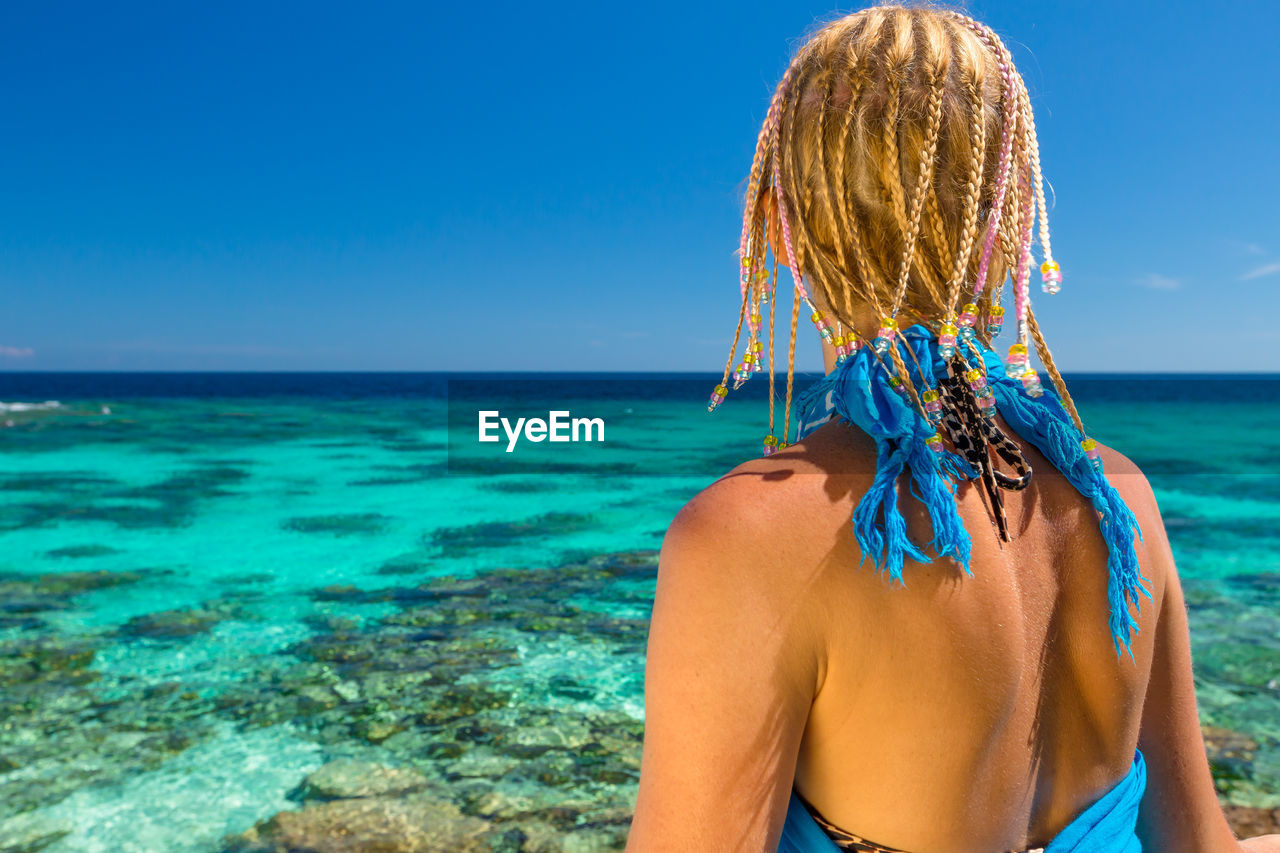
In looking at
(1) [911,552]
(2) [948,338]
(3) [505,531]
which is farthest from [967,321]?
(3) [505,531]

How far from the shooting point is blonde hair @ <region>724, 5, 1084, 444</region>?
95 cm

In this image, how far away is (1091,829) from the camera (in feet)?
3.33

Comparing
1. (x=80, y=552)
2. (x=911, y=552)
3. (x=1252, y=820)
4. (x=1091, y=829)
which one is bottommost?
(x=80, y=552)

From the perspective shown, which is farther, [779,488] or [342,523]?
[342,523]

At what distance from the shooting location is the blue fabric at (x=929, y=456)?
2.72 ft

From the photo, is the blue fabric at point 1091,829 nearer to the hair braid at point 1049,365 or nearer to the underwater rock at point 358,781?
the hair braid at point 1049,365

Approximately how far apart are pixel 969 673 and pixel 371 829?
9.57 ft

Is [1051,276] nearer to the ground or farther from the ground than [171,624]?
farther from the ground

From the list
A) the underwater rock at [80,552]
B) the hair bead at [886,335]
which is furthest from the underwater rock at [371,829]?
the underwater rock at [80,552]

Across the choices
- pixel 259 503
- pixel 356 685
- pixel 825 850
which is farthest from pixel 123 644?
pixel 259 503

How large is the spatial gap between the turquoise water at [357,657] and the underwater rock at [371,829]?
1 cm

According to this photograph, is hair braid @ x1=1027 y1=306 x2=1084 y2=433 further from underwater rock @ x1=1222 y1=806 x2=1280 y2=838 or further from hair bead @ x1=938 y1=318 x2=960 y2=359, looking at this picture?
underwater rock @ x1=1222 y1=806 x2=1280 y2=838

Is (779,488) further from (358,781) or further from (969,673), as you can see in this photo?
(358,781)

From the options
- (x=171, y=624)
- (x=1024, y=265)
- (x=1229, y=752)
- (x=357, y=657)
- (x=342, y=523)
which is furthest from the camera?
(x=342, y=523)
